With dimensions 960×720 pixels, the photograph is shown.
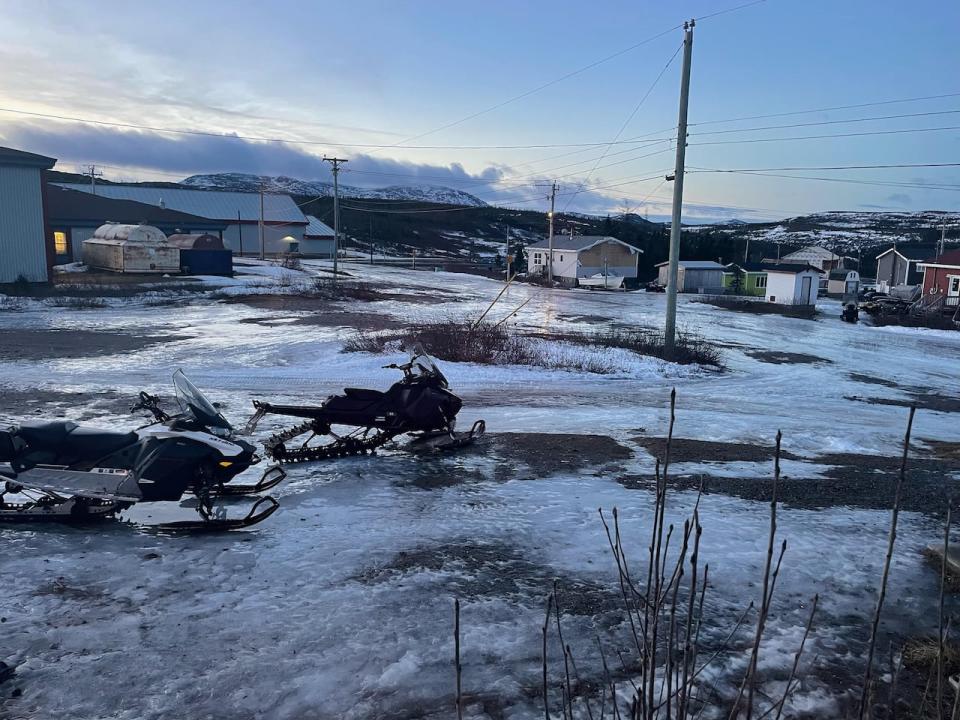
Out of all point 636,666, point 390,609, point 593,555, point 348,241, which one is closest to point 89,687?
point 390,609

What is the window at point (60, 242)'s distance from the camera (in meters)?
48.9

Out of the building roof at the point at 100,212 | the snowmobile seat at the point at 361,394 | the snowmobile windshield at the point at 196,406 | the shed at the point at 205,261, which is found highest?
the building roof at the point at 100,212

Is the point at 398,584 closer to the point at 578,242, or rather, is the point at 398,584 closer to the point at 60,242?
the point at 60,242

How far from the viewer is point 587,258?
62344 mm

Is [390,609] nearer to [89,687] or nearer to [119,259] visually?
[89,687]

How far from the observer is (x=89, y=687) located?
4422 millimetres

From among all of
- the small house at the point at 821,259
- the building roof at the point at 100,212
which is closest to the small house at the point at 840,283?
the small house at the point at 821,259

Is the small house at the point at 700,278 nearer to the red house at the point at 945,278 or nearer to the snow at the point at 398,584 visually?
the red house at the point at 945,278

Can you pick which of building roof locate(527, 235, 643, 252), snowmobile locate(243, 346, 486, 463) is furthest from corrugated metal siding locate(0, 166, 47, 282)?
building roof locate(527, 235, 643, 252)

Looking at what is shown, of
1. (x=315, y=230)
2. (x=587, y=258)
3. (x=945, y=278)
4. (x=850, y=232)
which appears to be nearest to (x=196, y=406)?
(x=945, y=278)

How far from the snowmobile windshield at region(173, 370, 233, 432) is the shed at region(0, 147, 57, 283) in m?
31.7

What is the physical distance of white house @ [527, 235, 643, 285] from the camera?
61.8 m

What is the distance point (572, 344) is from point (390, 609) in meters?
16.4

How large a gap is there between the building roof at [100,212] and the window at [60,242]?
30.8 inches
